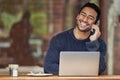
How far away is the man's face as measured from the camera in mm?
3527

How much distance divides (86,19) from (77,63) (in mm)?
612

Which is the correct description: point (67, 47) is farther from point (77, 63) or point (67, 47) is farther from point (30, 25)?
point (30, 25)

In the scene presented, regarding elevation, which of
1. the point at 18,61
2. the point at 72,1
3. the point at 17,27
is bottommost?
the point at 18,61

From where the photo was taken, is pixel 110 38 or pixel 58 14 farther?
pixel 58 14

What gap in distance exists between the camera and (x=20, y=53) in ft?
20.7

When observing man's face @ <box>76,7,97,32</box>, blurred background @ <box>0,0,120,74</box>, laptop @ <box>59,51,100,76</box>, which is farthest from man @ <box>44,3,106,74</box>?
blurred background @ <box>0,0,120,74</box>

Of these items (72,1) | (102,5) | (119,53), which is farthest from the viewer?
(72,1)

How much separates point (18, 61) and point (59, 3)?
107 centimetres

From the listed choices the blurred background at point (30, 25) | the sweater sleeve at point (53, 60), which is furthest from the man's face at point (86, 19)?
the blurred background at point (30, 25)

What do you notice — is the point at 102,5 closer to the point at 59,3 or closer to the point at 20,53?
the point at 59,3

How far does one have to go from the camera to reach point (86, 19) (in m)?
3.54

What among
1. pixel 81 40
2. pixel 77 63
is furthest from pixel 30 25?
pixel 77 63

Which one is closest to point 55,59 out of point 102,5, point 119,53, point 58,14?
point 102,5

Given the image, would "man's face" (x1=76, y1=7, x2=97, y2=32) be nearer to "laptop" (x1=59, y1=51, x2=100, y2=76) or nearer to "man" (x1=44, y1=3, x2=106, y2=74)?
"man" (x1=44, y1=3, x2=106, y2=74)
